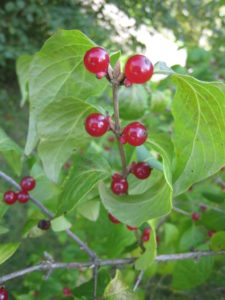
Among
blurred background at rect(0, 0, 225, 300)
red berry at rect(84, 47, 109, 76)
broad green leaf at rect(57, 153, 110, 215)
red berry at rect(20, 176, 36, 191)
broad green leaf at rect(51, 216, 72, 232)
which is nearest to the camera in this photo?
red berry at rect(84, 47, 109, 76)

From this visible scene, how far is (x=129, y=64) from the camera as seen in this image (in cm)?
65

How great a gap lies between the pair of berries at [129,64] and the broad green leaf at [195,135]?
0.07m

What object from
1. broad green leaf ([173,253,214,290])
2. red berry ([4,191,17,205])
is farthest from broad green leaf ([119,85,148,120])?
broad green leaf ([173,253,214,290])

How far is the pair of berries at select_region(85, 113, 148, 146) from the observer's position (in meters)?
0.73

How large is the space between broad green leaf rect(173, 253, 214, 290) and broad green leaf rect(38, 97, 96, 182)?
0.60m

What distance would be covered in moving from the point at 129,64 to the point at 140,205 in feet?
1.02

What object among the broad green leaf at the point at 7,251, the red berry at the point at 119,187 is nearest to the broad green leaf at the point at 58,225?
the broad green leaf at the point at 7,251

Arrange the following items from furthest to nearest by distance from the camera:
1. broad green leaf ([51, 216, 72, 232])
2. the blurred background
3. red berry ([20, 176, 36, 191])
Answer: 1. the blurred background
2. red berry ([20, 176, 36, 191])
3. broad green leaf ([51, 216, 72, 232])

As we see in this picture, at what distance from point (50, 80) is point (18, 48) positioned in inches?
142

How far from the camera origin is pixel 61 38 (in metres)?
0.68

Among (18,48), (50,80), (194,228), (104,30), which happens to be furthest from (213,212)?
(18,48)

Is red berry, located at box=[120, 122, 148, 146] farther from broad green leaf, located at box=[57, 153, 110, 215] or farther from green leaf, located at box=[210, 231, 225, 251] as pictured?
green leaf, located at box=[210, 231, 225, 251]

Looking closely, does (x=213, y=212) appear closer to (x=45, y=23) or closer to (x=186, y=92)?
(x=186, y=92)

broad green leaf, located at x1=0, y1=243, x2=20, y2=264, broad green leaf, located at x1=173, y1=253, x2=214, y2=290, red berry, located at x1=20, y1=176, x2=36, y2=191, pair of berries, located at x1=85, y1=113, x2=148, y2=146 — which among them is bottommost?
broad green leaf, located at x1=173, y1=253, x2=214, y2=290
